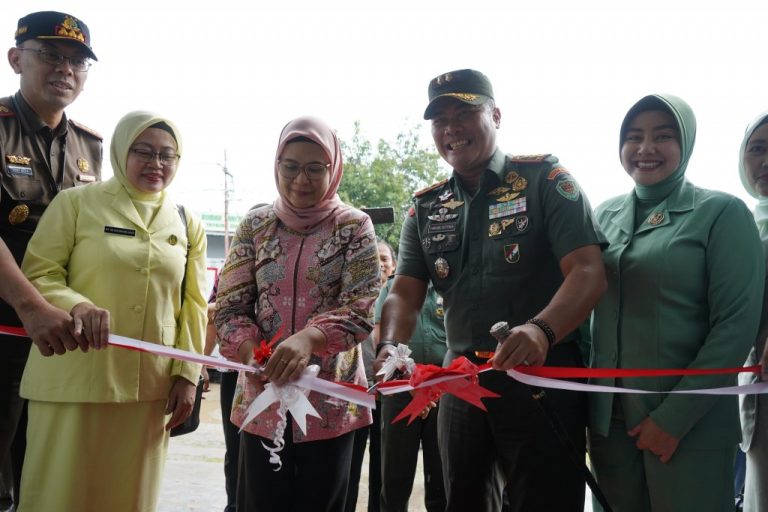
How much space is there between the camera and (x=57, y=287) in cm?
248

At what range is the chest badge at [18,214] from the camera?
2.83 meters

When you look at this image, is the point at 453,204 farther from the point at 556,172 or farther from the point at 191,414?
the point at 191,414

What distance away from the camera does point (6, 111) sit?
9.70ft

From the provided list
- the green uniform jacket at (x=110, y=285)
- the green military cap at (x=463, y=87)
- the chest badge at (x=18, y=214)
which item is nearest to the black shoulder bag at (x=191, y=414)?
the green uniform jacket at (x=110, y=285)

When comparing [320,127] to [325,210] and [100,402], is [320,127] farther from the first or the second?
[100,402]

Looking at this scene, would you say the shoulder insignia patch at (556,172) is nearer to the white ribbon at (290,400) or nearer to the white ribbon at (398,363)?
the white ribbon at (398,363)

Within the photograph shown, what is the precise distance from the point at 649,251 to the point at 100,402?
2285 millimetres

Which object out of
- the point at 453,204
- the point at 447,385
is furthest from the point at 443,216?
the point at 447,385

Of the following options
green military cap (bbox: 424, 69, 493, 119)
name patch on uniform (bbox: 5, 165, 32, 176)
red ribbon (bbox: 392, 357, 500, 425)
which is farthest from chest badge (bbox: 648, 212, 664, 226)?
name patch on uniform (bbox: 5, 165, 32, 176)

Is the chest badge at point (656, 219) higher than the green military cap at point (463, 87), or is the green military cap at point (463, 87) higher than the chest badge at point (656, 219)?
the green military cap at point (463, 87)

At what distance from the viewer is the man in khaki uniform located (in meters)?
2.84

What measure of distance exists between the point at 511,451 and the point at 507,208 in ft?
3.03

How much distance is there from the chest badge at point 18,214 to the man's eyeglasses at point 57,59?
0.71 m

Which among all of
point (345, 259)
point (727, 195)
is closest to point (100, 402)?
point (345, 259)
